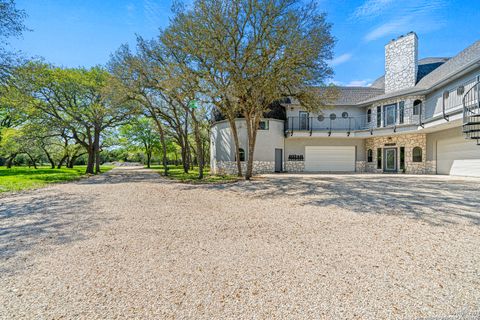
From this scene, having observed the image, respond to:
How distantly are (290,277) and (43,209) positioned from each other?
7.55 meters

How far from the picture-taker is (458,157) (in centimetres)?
1509

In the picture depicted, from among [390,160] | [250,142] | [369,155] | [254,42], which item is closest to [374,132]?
[369,155]

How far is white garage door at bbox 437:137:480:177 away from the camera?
1381 centimetres

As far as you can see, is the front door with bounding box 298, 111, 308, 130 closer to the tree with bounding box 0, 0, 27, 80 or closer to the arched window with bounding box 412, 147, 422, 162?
the arched window with bounding box 412, 147, 422, 162

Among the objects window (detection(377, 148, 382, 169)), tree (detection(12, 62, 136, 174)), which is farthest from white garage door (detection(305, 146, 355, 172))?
tree (detection(12, 62, 136, 174))

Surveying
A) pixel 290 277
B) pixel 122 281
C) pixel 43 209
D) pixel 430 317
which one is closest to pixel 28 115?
pixel 43 209

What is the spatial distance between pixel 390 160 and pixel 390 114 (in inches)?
157

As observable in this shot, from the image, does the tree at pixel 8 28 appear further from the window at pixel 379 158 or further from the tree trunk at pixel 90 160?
the window at pixel 379 158

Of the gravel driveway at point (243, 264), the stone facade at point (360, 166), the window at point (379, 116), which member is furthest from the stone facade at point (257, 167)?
the gravel driveway at point (243, 264)

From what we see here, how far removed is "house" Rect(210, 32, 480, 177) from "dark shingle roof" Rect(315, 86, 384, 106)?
0.08 meters

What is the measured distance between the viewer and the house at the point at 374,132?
17.0 metres

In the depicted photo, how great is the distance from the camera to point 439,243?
381 cm

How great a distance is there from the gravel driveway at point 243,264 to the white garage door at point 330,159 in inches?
599

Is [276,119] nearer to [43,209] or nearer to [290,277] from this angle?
[43,209]
